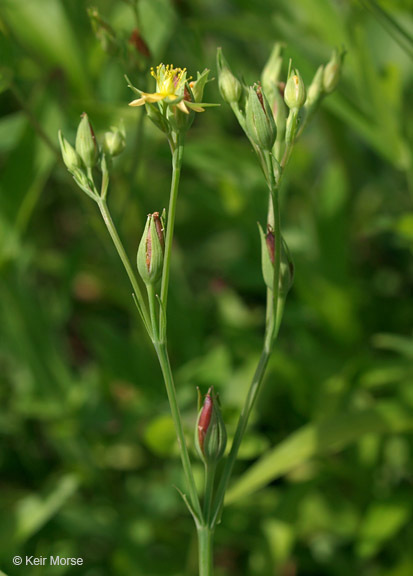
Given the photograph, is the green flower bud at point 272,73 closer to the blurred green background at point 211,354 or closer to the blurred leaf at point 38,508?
the blurred green background at point 211,354

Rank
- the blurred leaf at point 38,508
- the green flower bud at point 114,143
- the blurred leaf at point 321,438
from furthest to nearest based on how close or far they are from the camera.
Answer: the blurred leaf at point 38,508
the blurred leaf at point 321,438
the green flower bud at point 114,143

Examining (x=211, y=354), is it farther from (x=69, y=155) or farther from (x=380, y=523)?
(x=69, y=155)

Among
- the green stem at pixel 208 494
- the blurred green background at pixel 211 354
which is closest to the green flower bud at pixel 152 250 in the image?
the green stem at pixel 208 494

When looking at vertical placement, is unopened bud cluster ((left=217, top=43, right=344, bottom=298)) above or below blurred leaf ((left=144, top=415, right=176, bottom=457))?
above

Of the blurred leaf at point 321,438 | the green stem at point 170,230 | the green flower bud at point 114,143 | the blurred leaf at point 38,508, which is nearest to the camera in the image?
the green stem at point 170,230

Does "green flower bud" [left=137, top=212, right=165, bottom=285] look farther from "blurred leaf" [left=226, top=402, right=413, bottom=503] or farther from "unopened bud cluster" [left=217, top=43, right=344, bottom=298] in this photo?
"blurred leaf" [left=226, top=402, right=413, bottom=503]

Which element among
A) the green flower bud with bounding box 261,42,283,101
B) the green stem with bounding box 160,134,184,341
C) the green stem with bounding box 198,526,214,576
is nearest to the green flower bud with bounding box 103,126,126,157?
the green stem with bounding box 160,134,184,341

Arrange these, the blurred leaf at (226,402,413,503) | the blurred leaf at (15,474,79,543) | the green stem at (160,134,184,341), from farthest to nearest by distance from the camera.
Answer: the blurred leaf at (15,474,79,543) → the blurred leaf at (226,402,413,503) → the green stem at (160,134,184,341)

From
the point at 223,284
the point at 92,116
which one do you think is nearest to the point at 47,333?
the point at 92,116

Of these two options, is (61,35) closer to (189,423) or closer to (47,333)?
(47,333)
